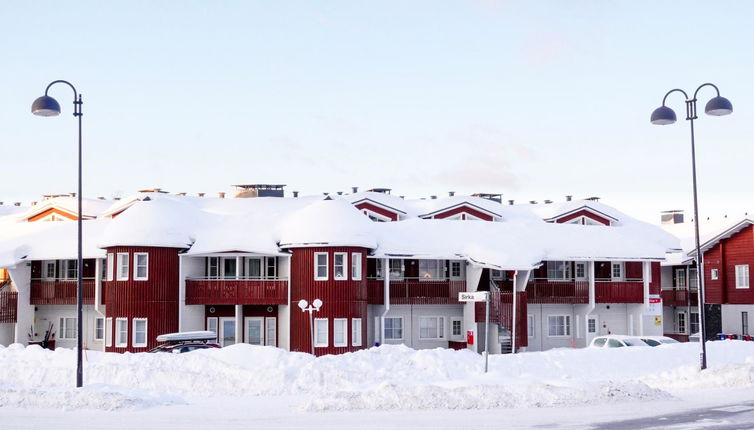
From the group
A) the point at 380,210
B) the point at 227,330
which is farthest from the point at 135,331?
the point at 380,210

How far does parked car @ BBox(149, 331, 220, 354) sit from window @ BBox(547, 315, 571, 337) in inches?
755

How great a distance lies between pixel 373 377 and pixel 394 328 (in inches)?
753

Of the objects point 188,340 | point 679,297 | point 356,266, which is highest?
point 356,266

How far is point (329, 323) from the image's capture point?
143ft

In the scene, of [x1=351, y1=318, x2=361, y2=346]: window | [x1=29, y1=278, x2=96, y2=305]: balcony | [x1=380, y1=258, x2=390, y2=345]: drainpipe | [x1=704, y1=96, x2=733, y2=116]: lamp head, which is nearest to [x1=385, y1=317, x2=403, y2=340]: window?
[x1=380, y1=258, x2=390, y2=345]: drainpipe

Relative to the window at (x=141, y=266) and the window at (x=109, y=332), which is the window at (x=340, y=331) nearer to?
the window at (x=141, y=266)

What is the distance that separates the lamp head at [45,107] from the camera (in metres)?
25.1

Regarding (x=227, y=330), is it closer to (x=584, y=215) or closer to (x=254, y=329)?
(x=254, y=329)

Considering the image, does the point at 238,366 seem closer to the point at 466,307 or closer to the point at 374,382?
the point at 374,382

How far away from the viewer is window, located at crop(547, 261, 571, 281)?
50625 millimetres

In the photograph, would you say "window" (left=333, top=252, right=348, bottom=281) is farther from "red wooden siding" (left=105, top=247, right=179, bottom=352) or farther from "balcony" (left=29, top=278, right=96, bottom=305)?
"balcony" (left=29, top=278, right=96, bottom=305)

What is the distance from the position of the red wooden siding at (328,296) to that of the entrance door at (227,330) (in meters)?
3.34

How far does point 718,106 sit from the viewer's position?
28844mm

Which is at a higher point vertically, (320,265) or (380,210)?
(380,210)
